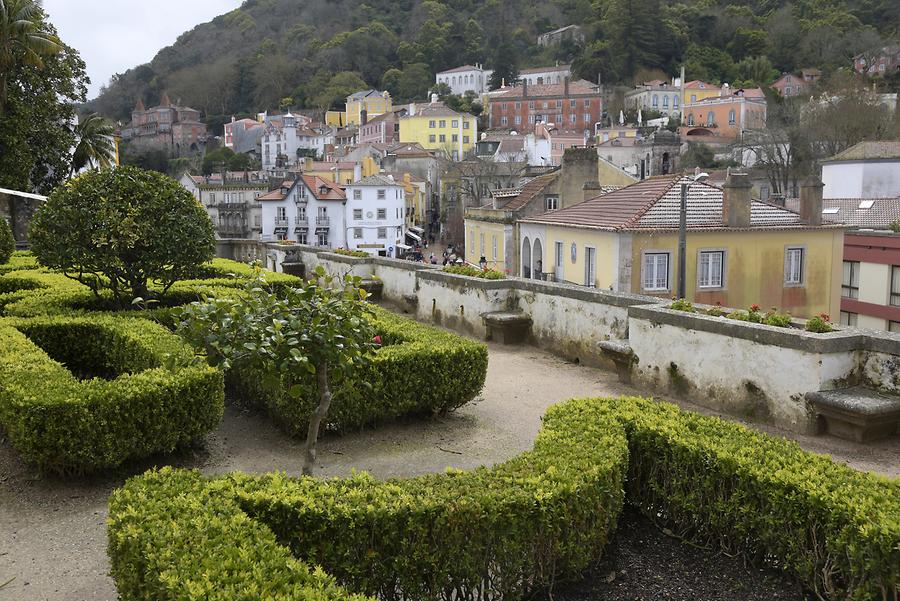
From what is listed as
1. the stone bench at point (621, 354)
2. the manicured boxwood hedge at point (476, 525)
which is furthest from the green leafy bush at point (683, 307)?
the manicured boxwood hedge at point (476, 525)

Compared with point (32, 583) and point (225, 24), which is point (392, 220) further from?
point (225, 24)

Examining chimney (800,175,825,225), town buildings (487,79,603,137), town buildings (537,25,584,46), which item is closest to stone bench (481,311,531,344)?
Answer: chimney (800,175,825,225)

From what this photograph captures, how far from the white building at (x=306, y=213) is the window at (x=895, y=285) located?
132ft

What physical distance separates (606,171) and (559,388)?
31272mm

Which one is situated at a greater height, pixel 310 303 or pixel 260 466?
pixel 310 303

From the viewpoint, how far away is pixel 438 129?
307 ft

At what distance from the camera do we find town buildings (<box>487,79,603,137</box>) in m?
101

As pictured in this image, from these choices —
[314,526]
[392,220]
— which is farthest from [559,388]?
[392,220]

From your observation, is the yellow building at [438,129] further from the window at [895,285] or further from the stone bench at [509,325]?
the stone bench at [509,325]

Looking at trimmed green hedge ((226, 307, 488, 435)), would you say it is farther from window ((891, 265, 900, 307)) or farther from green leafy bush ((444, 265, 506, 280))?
window ((891, 265, 900, 307))

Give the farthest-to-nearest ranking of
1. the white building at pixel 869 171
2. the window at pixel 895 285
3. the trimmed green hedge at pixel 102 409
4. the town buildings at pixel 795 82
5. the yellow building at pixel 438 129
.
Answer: the yellow building at pixel 438 129 → the town buildings at pixel 795 82 → the white building at pixel 869 171 → the window at pixel 895 285 → the trimmed green hedge at pixel 102 409

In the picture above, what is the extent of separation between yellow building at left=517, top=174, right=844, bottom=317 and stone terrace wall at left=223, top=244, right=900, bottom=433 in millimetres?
6553

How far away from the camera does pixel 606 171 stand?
4025 centimetres

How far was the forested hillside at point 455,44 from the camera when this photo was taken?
4003 inches
